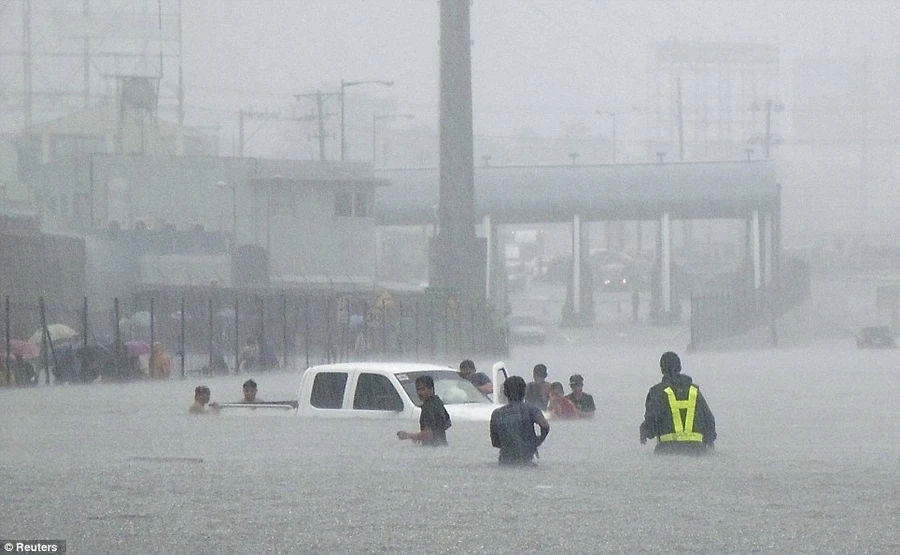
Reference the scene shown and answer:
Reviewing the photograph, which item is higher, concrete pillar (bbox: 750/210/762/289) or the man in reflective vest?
concrete pillar (bbox: 750/210/762/289)

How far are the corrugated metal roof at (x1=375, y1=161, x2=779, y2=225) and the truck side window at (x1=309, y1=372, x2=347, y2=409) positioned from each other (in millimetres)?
53037

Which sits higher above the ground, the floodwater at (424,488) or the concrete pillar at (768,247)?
the concrete pillar at (768,247)

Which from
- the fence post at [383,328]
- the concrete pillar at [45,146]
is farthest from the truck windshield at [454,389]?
the concrete pillar at [45,146]

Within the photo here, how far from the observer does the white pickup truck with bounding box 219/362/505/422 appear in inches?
821

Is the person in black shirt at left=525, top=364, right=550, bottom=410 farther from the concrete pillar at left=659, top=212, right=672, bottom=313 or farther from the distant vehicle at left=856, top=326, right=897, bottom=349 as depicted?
the concrete pillar at left=659, top=212, right=672, bottom=313

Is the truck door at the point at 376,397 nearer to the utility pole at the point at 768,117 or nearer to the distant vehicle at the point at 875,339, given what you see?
the distant vehicle at the point at 875,339

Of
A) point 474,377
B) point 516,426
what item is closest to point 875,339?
point 474,377

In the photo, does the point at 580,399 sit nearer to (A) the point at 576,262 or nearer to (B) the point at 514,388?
(B) the point at 514,388

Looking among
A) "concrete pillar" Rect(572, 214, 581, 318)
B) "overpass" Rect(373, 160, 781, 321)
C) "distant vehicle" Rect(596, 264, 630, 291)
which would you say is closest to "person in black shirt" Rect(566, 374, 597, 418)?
"concrete pillar" Rect(572, 214, 581, 318)

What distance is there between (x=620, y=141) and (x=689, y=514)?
341 ft

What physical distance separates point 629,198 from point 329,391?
55.6 metres

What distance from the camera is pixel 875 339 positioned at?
68250mm

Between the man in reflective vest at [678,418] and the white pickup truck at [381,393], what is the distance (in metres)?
4.04

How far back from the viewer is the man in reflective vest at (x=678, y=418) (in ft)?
55.5
